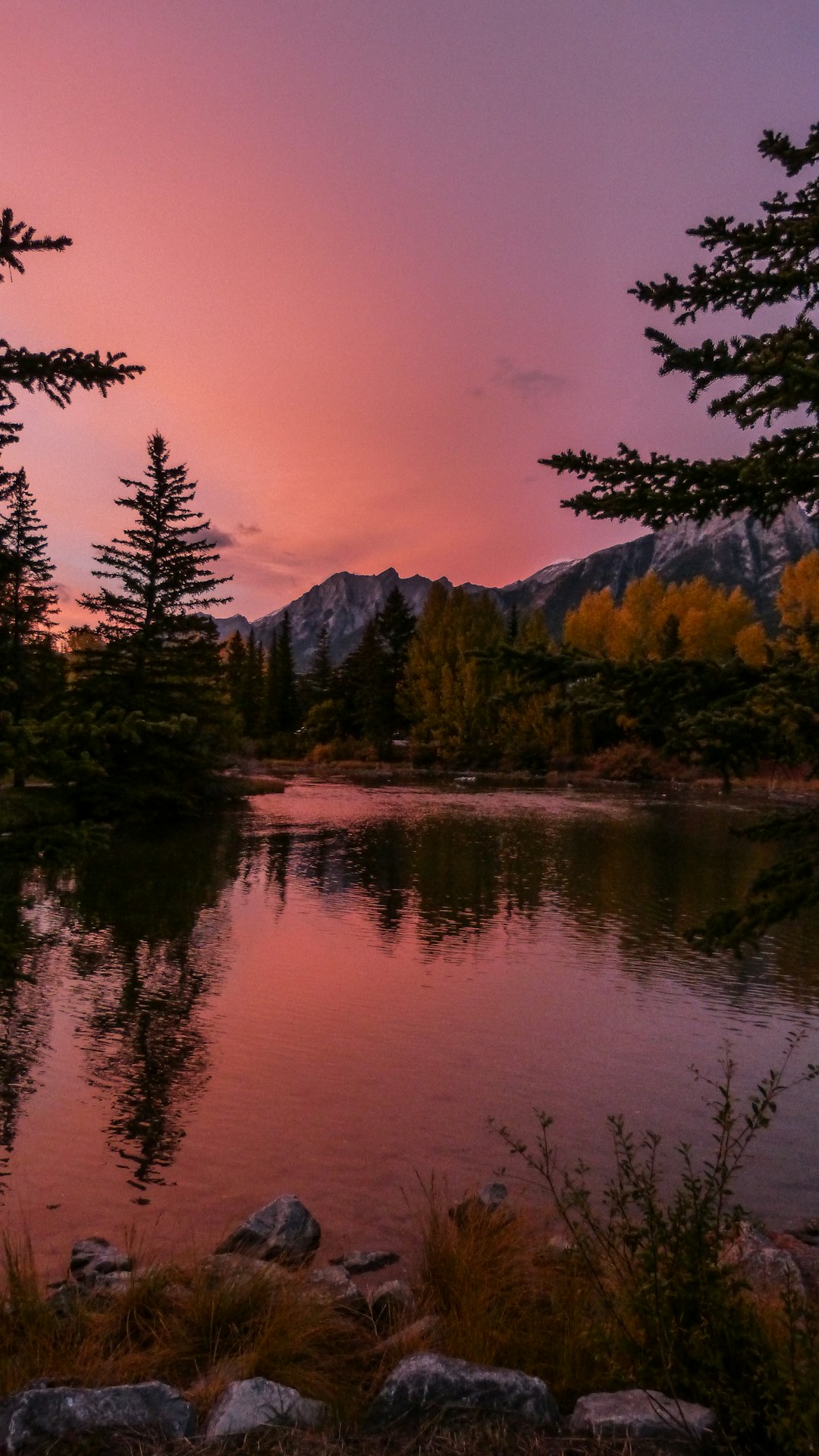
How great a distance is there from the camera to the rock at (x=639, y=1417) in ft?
11.4

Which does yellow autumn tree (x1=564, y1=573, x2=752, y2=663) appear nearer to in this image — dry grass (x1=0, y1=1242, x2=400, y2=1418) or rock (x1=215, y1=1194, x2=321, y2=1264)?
rock (x1=215, y1=1194, x2=321, y2=1264)

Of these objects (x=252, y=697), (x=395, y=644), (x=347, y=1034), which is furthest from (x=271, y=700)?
(x=347, y=1034)

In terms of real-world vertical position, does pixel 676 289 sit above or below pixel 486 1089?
above

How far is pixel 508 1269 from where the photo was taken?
5559mm

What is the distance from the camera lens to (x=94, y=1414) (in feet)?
12.1

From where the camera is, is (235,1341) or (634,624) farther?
(634,624)

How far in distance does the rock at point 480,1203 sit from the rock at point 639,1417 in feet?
7.83

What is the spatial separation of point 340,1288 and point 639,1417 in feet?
8.13

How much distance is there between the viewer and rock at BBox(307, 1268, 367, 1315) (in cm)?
525

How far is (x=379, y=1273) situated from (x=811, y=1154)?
4460 millimetres

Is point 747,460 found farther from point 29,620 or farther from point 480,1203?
point 29,620

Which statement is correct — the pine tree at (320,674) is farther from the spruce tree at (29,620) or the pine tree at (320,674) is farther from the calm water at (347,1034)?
the calm water at (347,1034)

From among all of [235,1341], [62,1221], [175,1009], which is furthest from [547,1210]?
[175,1009]

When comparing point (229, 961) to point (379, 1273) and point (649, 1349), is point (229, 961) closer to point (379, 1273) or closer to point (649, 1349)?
point (379, 1273)
